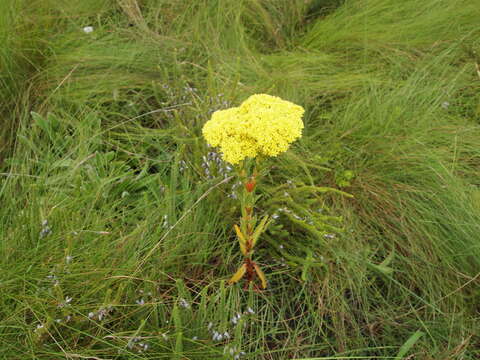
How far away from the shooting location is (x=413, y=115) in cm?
223

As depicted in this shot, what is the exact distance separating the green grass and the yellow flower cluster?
1.33 feet

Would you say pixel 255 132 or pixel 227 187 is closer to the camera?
pixel 255 132

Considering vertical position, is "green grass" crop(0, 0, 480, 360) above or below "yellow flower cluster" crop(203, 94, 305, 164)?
below

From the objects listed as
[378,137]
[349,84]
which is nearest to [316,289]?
[378,137]

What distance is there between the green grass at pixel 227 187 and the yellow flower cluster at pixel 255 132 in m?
0.40

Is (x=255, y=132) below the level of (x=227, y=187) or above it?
above

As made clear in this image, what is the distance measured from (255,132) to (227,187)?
0.75 metres

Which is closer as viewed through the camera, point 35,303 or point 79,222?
point 35,303

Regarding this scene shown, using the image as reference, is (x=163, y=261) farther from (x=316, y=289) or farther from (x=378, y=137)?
(x=378, y=137)

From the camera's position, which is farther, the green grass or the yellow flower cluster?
the green grass

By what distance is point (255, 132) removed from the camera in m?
1.19

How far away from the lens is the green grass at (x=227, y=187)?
1.44 metres

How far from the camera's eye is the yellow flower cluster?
1.20 meters

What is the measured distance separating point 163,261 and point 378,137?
1356 mm
